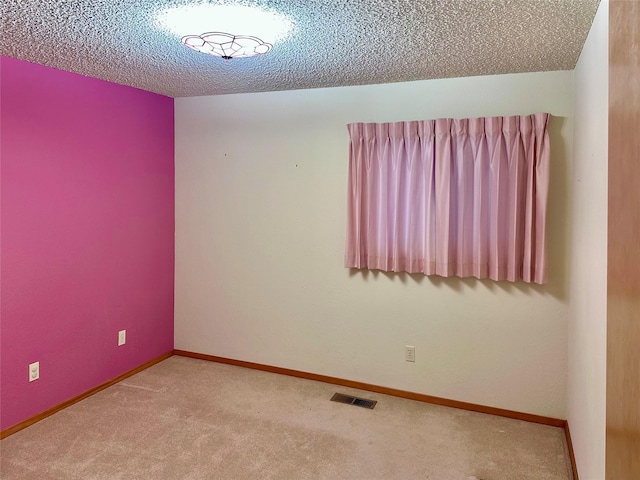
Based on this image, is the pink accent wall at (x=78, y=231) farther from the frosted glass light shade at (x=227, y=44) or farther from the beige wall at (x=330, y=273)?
the frosted glass light shade at (x=227, y=44)

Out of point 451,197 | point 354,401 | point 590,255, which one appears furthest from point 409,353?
point 590,255

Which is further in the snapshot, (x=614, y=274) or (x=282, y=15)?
(x=282, y=15)

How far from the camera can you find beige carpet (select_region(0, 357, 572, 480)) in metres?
2.42

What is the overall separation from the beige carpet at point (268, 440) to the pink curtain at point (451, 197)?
980 mm

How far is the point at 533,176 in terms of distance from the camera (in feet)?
9.29

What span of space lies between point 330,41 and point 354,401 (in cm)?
236

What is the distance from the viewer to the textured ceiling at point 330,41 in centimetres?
191

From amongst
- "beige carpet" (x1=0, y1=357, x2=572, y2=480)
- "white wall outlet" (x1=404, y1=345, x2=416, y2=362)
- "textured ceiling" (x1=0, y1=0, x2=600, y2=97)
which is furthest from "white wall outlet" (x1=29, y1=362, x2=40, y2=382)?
"white wall outlet" (x1=404, y1=345, x2=416, y2=362)

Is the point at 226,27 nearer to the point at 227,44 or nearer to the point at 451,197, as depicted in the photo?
the point at 227,44

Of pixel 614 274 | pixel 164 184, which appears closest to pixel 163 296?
pixel 164 184

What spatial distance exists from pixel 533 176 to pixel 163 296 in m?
3.06

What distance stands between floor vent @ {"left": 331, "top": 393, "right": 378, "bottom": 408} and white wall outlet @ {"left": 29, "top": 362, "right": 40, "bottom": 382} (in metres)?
1.95

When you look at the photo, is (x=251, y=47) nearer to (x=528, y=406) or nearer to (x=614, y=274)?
(x=614, y=274)

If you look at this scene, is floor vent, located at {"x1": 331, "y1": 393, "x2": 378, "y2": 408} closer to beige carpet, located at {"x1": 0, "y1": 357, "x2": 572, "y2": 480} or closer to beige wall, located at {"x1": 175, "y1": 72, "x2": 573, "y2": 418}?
beige carpet, located at {"x1": 0, "y1": 357, "x2": 572, "y2": 480}
